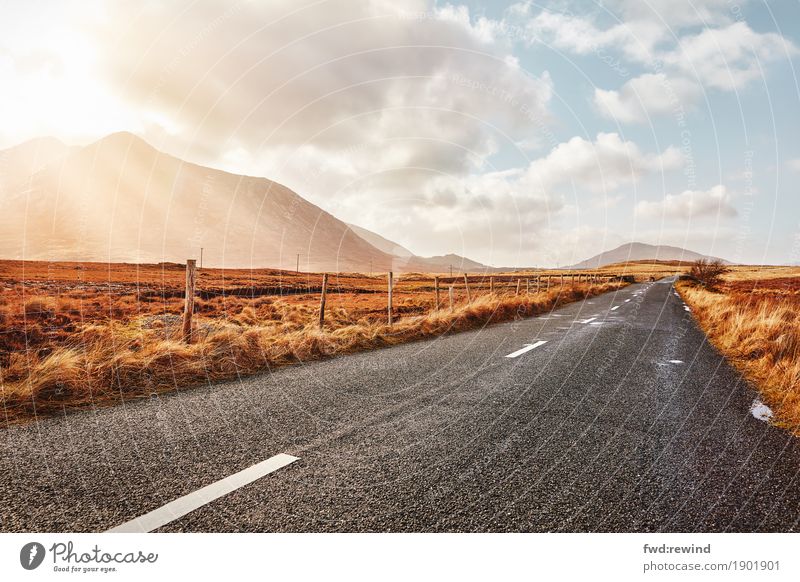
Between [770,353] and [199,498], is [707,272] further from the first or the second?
[199,498]

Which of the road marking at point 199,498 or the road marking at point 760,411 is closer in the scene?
the road marking at point 199,498

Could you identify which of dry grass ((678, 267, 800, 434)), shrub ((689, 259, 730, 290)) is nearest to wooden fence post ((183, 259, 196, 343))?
dry grass ((678, 267, 800, 434))

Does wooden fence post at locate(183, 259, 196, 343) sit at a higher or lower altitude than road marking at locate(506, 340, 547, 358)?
higher

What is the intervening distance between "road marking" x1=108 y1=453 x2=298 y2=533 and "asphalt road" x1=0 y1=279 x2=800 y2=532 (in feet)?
0.17

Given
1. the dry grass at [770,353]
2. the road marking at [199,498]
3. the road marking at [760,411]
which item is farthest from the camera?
the dry grass at [770,353]

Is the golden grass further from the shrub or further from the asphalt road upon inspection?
the shrub

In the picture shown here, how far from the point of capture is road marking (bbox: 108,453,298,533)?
6.65ft

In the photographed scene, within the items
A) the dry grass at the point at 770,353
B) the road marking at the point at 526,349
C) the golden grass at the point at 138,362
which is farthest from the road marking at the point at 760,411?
the golden grass at the point at 138,362

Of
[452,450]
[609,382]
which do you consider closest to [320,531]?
[452,450]

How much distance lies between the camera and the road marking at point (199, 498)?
6.65ft

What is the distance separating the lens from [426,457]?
9.35 ft

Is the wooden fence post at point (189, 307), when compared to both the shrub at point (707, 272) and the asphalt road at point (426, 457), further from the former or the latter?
the shrub at point (707, 272)

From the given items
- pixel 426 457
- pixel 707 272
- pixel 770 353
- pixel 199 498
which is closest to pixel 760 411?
pixel 770 353

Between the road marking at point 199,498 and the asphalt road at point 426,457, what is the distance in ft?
0.17
